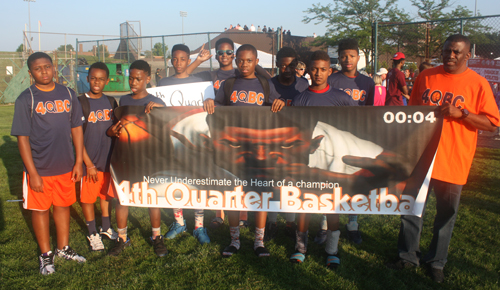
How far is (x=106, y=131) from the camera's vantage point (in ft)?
12.3

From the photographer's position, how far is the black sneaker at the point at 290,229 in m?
4.19

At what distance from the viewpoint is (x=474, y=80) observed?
→ 10.1ft

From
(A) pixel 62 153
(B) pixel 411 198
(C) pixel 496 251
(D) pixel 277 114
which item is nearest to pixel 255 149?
(D) pixel 277 114

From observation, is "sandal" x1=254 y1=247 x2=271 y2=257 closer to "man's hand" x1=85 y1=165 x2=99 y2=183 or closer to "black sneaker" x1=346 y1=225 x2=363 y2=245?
"black sneaker" x1=346 y1=225 x2=363 y2=245

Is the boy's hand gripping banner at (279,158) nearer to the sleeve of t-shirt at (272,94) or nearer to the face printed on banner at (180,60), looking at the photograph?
the sleeve of t-shirt at (272,94)

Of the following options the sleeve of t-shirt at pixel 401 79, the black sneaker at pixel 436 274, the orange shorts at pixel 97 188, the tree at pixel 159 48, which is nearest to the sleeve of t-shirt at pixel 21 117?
the orange shorts at pixel 97 188

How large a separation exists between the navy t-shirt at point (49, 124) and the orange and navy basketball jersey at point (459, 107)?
333cm

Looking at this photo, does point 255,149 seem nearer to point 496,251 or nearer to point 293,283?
point 293,283

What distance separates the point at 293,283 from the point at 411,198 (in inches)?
52.0

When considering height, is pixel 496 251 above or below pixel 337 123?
below

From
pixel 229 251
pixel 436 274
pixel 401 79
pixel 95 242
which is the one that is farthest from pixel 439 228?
pixel 401 79

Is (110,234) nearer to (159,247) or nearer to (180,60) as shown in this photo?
(159,247)

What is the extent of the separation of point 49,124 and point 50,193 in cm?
64

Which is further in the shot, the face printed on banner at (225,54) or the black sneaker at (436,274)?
the face printed on banner at (225,54)
